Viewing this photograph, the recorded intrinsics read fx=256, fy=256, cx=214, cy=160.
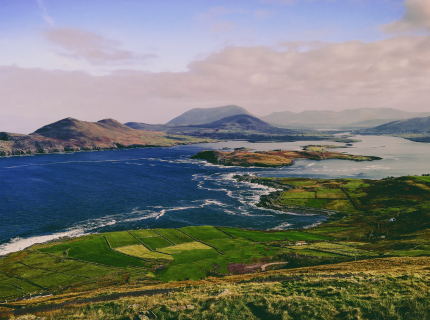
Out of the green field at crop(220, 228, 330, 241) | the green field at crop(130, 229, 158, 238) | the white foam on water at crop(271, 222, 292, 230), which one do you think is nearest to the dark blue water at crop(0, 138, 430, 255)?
the white foam on water at crop(271, 222, 292, 230)

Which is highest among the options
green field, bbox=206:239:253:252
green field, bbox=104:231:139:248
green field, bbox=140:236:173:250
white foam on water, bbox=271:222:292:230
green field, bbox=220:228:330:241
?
green field, bbox=104:231:139:248

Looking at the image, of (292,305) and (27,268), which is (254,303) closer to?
(292,305)

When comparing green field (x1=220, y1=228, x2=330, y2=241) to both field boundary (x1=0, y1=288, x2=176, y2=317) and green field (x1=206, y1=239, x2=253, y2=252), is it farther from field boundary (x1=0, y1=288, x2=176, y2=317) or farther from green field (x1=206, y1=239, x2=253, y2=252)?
field boundary (x1=0, y1=288, x2=176, y2=317)

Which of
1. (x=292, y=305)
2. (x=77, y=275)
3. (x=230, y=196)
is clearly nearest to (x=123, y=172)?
(x=230, y=196)

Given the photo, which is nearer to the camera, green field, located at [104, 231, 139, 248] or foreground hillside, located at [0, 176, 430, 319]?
foreground hillside, located at [0, 176, 430, 319]

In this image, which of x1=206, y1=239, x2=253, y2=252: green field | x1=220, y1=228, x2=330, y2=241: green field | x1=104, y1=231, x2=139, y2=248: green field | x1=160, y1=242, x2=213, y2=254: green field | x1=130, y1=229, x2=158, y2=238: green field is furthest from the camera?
x1=130, y1=229, x2=158, y2=238: green field

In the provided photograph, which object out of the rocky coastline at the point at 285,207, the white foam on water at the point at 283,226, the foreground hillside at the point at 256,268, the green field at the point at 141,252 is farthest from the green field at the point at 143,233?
the rocky coastline at the point at 285,207
